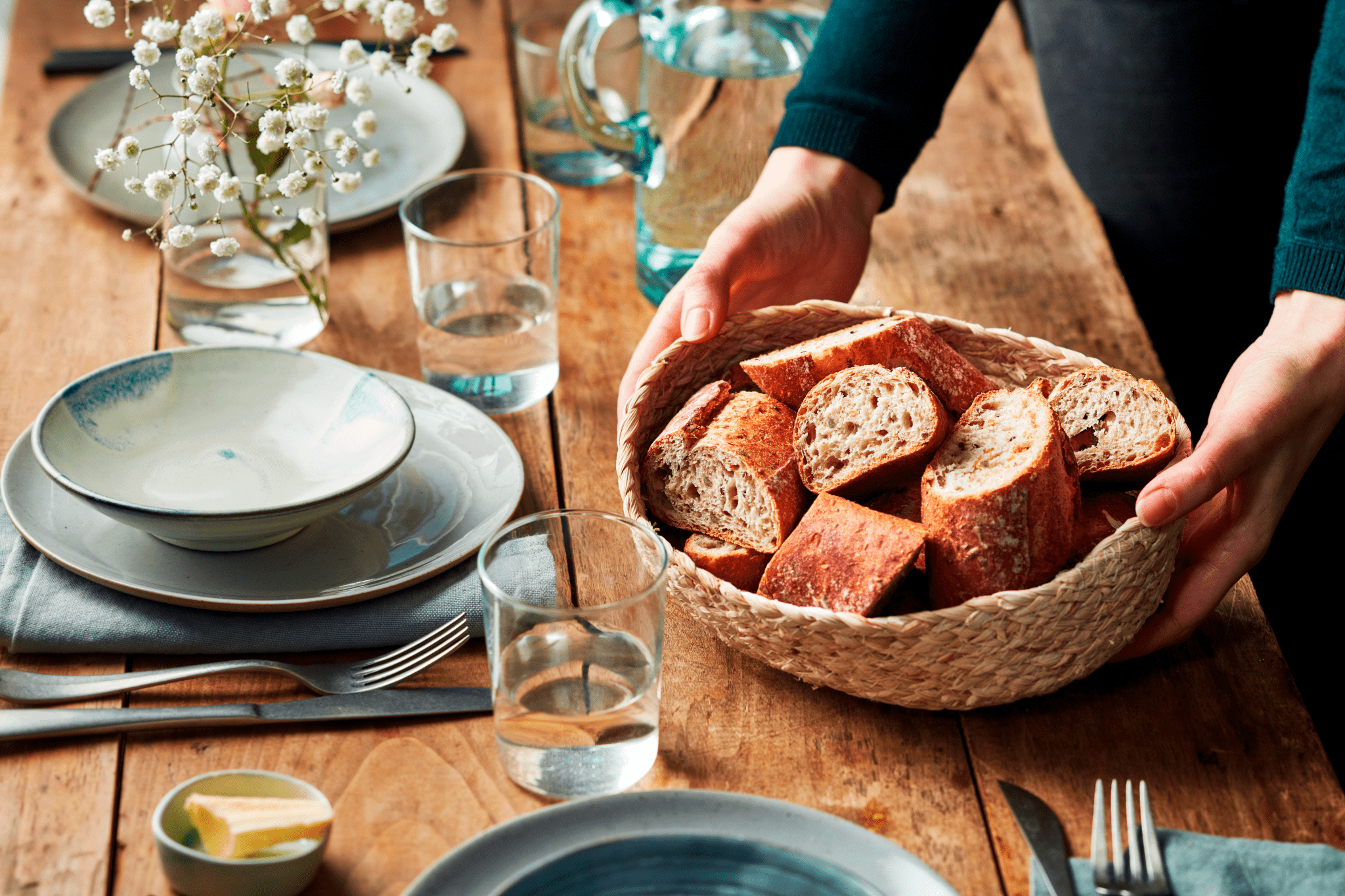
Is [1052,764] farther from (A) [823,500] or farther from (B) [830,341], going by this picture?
(B) [830,341]

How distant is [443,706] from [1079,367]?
2.03 feet

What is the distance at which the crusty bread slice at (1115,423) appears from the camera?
36.6 inches

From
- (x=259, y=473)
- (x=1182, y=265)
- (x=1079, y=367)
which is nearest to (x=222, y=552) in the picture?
(x=259, y=473)

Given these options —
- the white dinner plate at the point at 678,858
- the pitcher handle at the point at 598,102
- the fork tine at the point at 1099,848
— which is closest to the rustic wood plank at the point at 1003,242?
the pitcher handle at the point at 598,102

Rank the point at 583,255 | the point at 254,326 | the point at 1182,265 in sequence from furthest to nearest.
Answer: the point at 1182,265
the point at 583,255
the point at 254,326

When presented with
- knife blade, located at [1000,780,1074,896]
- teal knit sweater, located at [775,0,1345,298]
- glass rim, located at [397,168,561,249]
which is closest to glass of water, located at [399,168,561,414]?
glass rim, located at [397,168,561,249]

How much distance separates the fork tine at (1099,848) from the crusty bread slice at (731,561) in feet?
0.92

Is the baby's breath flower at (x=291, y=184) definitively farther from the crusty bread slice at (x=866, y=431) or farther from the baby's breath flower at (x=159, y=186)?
the crusty bread slice at (x=866, y=431)

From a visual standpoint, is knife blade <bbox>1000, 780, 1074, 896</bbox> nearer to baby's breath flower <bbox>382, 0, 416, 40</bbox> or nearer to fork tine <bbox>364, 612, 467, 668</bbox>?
fork tine <bbox>364, 612, 467, 668</bbox>

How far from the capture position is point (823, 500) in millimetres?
875

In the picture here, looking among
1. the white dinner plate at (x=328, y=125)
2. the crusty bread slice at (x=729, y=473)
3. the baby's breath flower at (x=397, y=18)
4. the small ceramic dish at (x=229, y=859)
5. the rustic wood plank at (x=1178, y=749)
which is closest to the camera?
the small ceramic dish at (x=229, y=859)

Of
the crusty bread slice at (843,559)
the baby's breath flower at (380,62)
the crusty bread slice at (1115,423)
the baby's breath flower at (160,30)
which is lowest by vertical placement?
the crusty bread slice at (843,559)

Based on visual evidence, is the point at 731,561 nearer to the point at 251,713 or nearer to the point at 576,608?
the point at 576,608

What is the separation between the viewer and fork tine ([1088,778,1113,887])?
2.42 feet
